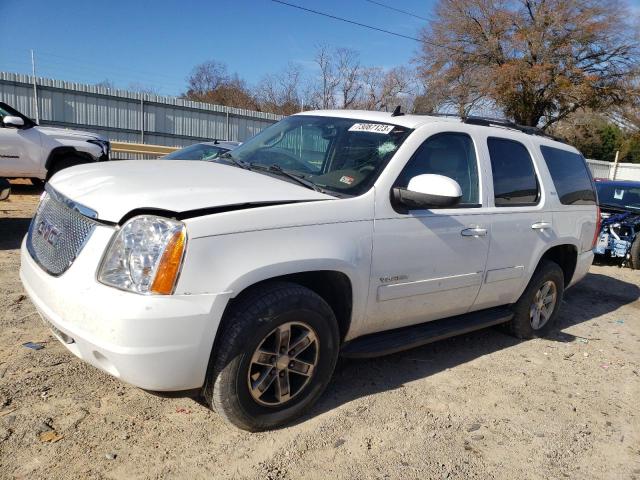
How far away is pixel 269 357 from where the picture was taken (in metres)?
2.95

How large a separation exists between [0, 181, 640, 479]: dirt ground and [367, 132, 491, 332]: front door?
21.2 inches

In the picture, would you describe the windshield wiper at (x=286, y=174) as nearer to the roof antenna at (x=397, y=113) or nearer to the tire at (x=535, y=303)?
the roof antenna at (x=397, y=113)

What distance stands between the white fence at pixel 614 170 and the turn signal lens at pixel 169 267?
114 feet

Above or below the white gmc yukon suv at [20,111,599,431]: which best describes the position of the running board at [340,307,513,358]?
below

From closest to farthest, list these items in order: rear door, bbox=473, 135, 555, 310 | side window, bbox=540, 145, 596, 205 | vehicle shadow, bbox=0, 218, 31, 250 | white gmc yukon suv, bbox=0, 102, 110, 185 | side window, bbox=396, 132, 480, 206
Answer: side window, bbox=396, 132, 480, 206
rear door, bbox=473, 135, 555, 310
side window, bbox=540, 145, 596, 205
vehicle shadow, bbox=0, 218, 31, 250
white gmc yukon suv, bbox=0, 102, 110, 185

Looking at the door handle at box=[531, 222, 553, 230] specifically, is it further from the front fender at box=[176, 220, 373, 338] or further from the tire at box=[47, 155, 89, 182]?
the tire at box=[47, 155, 89, 182]

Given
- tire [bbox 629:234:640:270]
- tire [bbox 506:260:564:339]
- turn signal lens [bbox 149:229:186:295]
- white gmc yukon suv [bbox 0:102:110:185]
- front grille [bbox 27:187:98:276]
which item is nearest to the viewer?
turn signal lens [bbox 149:229:186:295]

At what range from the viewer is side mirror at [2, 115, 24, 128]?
9.03 metres

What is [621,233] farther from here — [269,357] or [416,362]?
[269,357]

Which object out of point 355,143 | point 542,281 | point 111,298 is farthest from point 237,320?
point 542,281

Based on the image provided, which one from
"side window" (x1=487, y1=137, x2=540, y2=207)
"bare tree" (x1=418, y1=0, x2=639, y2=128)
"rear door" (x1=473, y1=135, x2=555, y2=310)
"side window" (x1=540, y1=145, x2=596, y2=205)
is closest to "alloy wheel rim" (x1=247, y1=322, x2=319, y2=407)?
"rear door" (x1=473, y1=135, x2=555, y2=310)

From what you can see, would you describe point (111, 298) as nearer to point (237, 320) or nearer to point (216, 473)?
point (237, 320)

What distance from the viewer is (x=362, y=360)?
4.19 m

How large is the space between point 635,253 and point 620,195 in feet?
5.05
